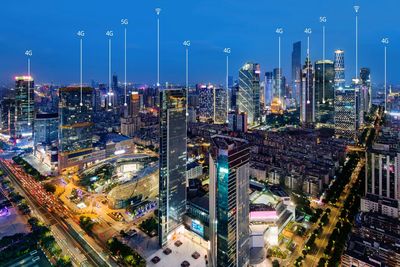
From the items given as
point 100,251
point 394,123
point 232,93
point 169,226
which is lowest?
point 100,251

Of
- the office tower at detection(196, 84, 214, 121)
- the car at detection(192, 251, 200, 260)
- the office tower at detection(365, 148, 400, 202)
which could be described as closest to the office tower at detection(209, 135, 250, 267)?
the car at detection(192, 251, 200, 260)

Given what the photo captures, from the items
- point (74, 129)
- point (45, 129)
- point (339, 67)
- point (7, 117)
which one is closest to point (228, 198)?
point (74, 129)

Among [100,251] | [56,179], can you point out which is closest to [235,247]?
[100,251]

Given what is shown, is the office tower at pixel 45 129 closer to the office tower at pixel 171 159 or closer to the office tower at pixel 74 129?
the office tower at pixel 74 129

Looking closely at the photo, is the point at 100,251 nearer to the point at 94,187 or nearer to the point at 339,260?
the point at 94,187

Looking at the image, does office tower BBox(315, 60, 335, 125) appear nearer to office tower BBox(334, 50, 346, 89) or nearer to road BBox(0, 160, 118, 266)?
office tower BBox(334, 50, 346, 89)

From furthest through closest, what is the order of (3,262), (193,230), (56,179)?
(56,179)
(193,230)
(3,262)

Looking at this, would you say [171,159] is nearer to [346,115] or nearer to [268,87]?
[346,115]
